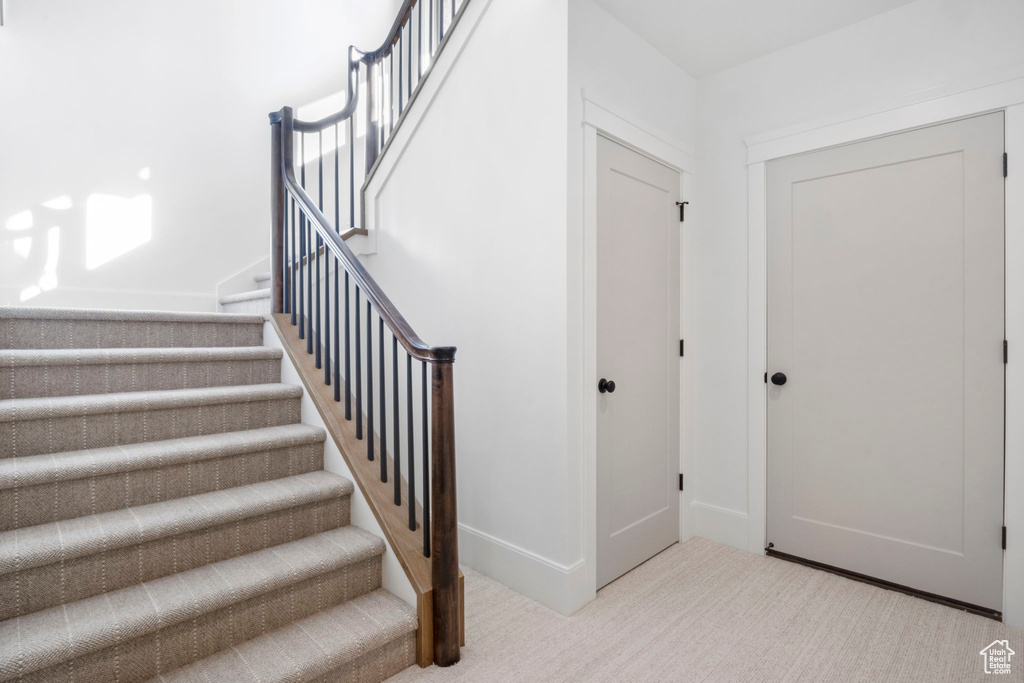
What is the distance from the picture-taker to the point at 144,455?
1.81 m

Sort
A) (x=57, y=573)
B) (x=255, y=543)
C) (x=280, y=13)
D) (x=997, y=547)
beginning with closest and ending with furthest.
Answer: (x=57, y=573)
(x=255, y=543)
(x=997, y=547)
(x=280, y=13)

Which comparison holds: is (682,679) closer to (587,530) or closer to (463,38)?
(587,530)

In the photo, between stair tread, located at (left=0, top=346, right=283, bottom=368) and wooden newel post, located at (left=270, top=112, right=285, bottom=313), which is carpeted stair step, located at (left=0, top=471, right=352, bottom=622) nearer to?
stair tread, located at (left=0, top=346, right=283, bottom=368)

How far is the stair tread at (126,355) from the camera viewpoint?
194 cm

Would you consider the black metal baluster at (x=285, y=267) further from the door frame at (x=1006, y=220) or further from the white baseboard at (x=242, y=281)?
the door frame at (x=1006, y=220)

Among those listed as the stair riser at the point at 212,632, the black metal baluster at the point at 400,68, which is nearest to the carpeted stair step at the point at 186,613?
the stair riser at the point at 212,632

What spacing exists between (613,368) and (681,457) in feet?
2.68

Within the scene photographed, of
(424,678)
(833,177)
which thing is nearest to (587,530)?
(424,678)

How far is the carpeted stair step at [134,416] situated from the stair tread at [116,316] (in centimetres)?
42

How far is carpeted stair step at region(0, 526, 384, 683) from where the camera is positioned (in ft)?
4.35

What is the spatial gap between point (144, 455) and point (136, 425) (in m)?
0.23

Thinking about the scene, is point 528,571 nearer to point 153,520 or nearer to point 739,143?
point 153,520

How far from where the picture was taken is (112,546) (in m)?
1.56

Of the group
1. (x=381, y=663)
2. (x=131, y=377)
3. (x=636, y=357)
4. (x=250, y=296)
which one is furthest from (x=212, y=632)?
(x=250, y=296)
